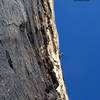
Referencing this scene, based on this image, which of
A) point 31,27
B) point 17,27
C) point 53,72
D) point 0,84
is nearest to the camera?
point 0,84

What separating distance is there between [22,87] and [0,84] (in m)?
0.08

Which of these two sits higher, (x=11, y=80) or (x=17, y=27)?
(x=17, y=27)

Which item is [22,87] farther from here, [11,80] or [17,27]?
[17,27]

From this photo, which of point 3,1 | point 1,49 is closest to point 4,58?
point 1,49

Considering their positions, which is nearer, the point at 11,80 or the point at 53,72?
the point at 11,80

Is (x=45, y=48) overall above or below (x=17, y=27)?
below

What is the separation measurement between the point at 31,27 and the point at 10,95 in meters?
0.31

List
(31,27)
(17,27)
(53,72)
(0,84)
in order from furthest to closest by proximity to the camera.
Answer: (53,72) < (31,27) < (17,27) < (0,84)

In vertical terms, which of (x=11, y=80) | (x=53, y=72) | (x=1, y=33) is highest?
(x=1, y=33)

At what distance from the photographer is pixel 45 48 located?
876mm

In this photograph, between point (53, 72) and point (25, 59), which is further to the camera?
point (53, 72)

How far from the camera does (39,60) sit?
2.33 feet

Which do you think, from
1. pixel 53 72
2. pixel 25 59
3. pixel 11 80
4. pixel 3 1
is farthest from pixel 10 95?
pixel 53 72

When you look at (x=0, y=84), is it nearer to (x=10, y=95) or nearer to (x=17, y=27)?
(x=10, y=95)
